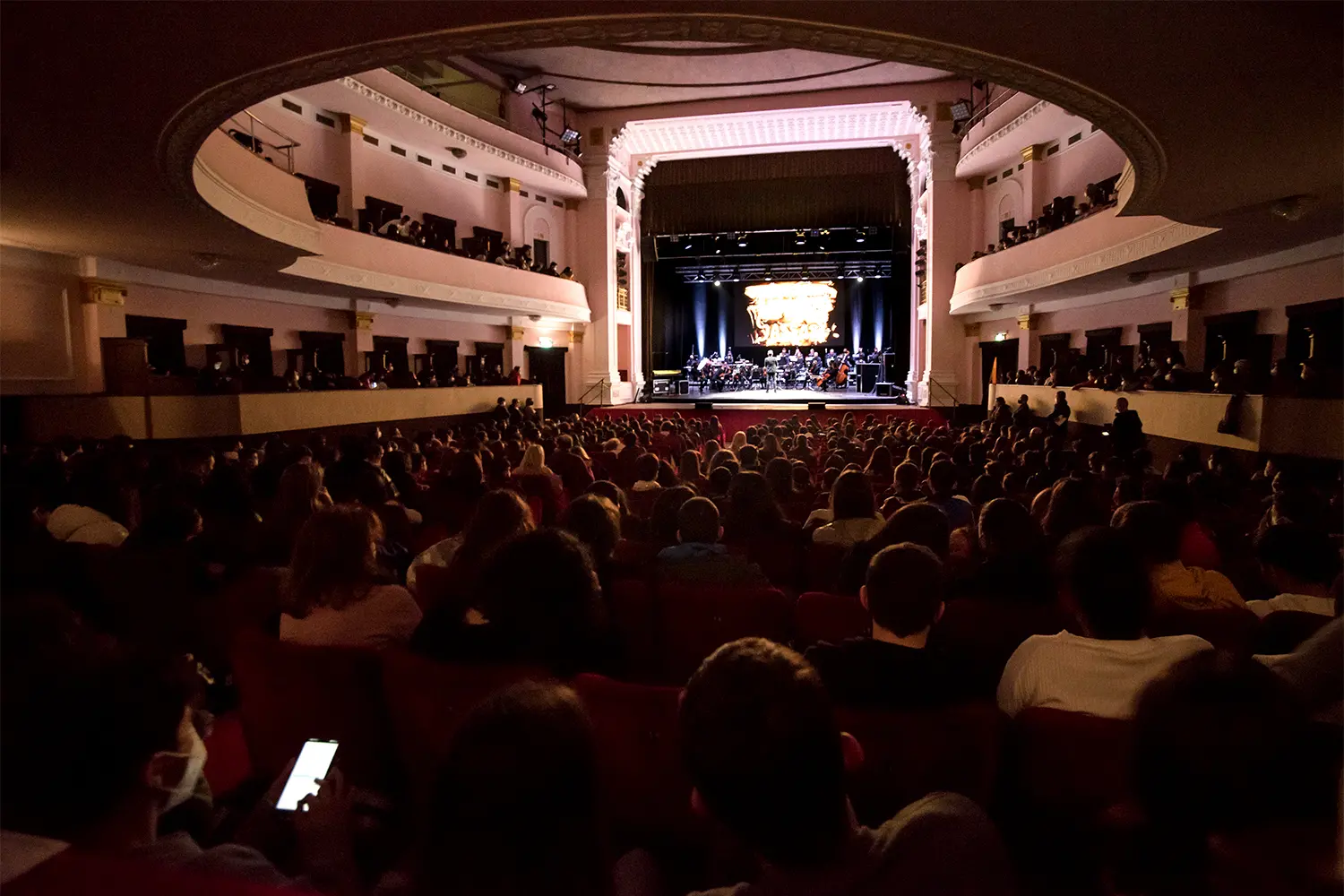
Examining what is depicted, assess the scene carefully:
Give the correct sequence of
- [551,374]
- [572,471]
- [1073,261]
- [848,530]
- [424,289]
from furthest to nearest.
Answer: [551,374]
[424,289]
[1073,261]
[572,471]
[848,530]

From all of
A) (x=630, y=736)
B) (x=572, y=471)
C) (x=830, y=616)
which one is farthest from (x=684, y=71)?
(x=630, y=736)

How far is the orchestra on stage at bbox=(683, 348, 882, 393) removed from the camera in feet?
80.4

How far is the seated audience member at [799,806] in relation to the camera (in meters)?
1.09

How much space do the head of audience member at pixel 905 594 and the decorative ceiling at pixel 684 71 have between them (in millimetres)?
18046

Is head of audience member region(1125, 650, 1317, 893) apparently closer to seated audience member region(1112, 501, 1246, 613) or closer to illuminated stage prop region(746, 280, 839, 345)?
seated audience member region(1112, 501, 1246, 613)

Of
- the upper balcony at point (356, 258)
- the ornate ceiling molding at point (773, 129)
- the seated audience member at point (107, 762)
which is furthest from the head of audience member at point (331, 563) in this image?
the ornate ceiling molding at point (773, 129)

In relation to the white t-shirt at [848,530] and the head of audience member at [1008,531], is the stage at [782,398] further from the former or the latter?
the head of audience member at [1008,531]

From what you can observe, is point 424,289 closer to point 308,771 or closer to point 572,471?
point 572,471

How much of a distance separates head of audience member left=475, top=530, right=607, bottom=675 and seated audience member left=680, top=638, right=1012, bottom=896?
0.90 metres

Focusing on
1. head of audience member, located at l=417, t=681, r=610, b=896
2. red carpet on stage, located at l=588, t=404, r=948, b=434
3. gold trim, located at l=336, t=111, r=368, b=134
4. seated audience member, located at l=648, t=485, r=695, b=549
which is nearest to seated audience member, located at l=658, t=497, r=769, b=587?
seated audience member, located at l=648, t=485, r=695, b=549

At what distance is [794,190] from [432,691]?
73.5ft

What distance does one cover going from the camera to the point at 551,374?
73.6 feet

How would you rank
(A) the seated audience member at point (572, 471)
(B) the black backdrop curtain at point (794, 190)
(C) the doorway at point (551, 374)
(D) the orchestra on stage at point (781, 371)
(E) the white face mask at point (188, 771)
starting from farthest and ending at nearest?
(D) the orchestra on stage at point (781, 371) → (C) the doorway at point (551, 374) → (B) the black backdrop curtain at point (794, 190) → (A) the seated audience member at point (572, 471) → (E) the white face mask at point (188, 771)

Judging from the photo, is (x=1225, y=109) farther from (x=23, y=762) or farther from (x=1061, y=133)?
(x=1061, y=133)
